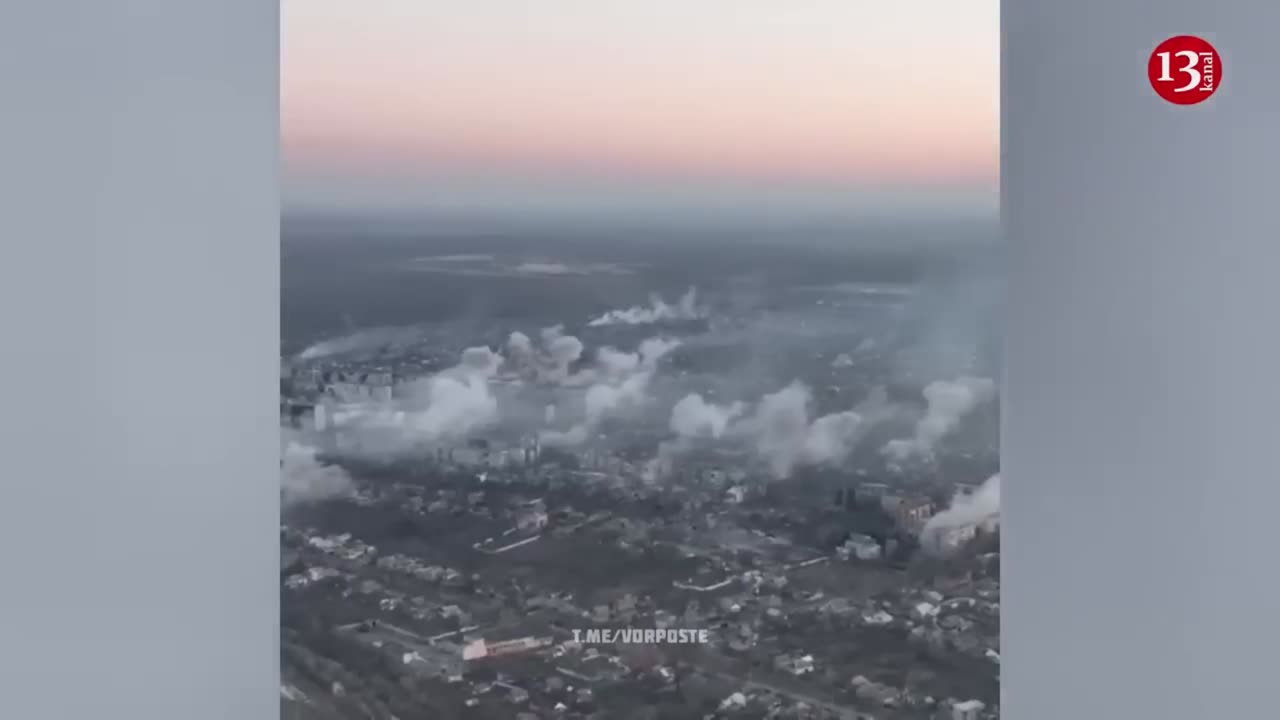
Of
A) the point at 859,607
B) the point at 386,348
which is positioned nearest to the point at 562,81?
the point at 386,348

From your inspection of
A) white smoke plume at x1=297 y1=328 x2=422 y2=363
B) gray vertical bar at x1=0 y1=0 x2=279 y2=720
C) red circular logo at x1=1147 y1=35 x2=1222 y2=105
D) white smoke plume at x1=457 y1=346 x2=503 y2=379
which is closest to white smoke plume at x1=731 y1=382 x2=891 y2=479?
white smoke plume at x1=457 y1=346 x2=503 y2=379

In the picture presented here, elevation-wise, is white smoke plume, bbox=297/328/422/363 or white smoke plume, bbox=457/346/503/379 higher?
white smoke plume, bbox=297/328/422/363

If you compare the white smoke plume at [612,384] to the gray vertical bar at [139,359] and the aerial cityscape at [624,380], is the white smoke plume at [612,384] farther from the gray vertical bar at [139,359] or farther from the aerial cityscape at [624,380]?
the gray vertical bar at [139,359]

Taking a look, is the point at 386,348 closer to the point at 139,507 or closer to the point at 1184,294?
the point at 139,507

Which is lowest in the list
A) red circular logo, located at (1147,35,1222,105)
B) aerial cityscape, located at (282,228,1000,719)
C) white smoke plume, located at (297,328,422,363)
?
aerial cityscape, located at (282,228,1000,719)

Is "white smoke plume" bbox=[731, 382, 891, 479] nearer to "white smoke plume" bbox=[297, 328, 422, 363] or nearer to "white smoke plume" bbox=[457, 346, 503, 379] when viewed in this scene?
"white smoke plume" bbox=[457, 346, 503, 379]
